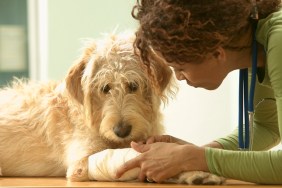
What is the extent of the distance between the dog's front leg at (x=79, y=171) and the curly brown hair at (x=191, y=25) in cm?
51

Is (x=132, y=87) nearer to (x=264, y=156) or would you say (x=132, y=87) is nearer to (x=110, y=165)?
(x=110, y=165)

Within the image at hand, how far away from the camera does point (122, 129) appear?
6.06 ft

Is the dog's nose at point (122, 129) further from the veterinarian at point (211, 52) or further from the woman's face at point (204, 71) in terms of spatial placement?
the woman's face at point (204, 71)

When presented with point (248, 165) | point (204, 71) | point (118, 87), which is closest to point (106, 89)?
point (118, 87)

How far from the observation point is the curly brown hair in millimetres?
1521

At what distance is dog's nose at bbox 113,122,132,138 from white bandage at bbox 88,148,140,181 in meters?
0.10

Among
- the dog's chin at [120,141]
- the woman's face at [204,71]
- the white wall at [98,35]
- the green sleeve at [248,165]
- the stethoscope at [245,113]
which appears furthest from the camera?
the white wall at [98,35]

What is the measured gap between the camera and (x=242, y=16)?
158 centimetres

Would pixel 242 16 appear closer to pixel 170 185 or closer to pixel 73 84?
pixel 170 185

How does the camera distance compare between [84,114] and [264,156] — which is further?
[84,114]

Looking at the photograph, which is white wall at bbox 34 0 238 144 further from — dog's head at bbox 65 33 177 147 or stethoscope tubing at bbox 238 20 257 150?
stethoscope tubing at bbox 238 20 257 150

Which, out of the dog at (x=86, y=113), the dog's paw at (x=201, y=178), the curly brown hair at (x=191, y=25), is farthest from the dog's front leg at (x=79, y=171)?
the curly brown hair at (x=191, y=25)

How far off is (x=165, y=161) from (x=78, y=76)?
0.64 m

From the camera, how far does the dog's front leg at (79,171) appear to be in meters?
1.79
